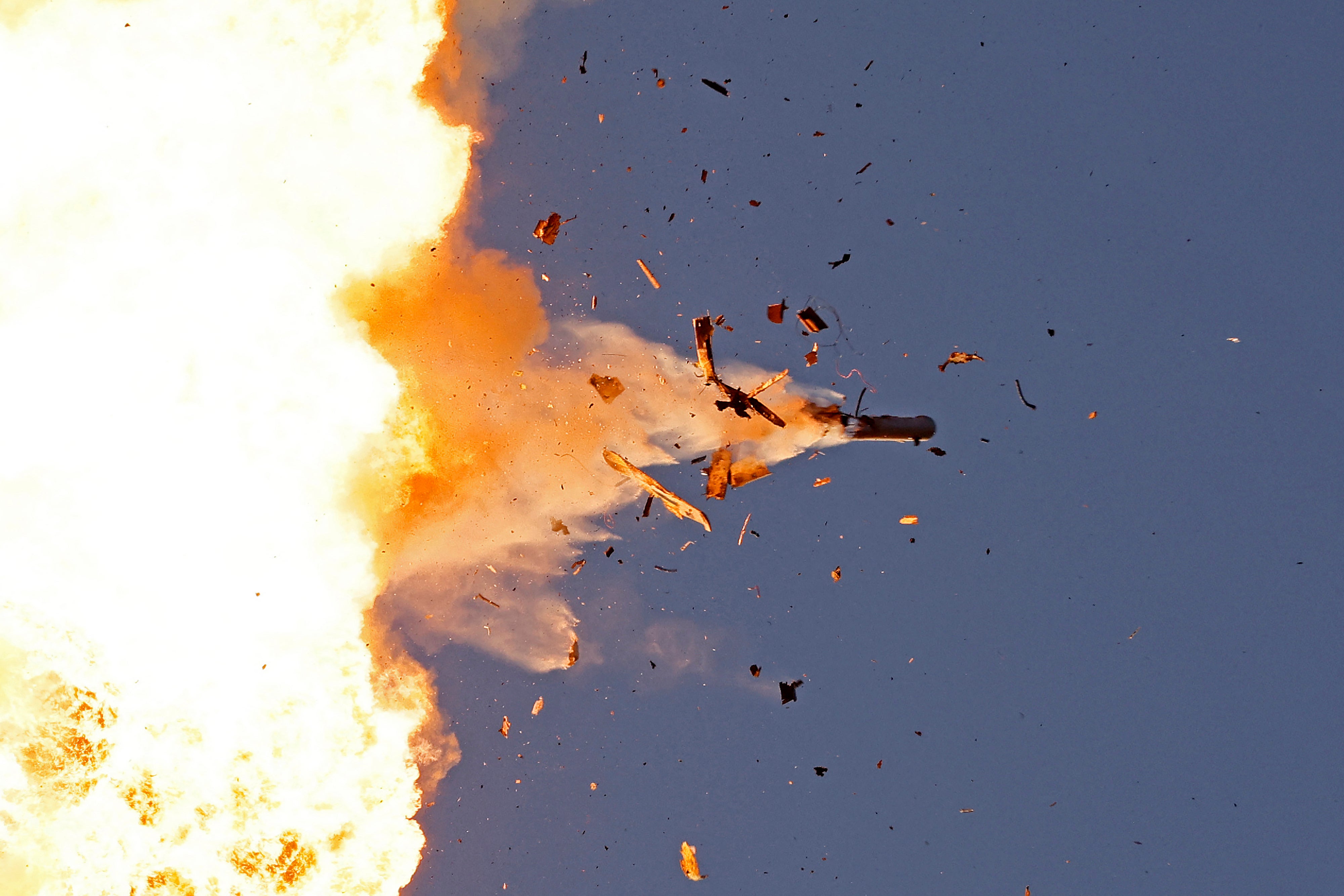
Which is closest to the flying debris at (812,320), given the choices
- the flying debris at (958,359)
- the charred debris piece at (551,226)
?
the flying debris at (958,359)

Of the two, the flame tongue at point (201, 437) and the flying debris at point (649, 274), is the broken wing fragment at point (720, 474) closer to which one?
the flying debris at point (649, 274)

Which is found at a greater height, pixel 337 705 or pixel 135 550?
pixel 135 550

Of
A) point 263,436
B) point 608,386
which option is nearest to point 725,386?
point 608,386

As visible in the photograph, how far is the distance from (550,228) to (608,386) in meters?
0.87

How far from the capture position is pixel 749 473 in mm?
3330

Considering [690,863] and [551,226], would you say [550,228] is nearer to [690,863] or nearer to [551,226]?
[551,226]

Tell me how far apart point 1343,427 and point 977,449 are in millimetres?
1899

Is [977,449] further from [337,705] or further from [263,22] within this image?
[263,22]

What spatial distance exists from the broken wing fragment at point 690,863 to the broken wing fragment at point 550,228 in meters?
3.21

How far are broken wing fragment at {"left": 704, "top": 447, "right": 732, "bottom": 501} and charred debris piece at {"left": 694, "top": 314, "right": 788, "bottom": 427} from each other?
8.7 inches

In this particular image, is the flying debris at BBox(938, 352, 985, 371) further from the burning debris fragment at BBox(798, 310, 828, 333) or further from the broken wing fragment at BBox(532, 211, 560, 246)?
the broken wing fragment at BBox(532, 211, 560, 246)

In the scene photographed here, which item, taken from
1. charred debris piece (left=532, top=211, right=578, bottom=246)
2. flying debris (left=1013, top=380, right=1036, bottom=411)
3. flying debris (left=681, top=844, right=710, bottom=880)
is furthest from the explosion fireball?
flying debris (left=681, top=844, right=710, bottom=880)

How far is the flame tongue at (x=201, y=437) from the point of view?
10.8ft

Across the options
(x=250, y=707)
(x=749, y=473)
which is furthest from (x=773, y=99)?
(x=250, y=707)
